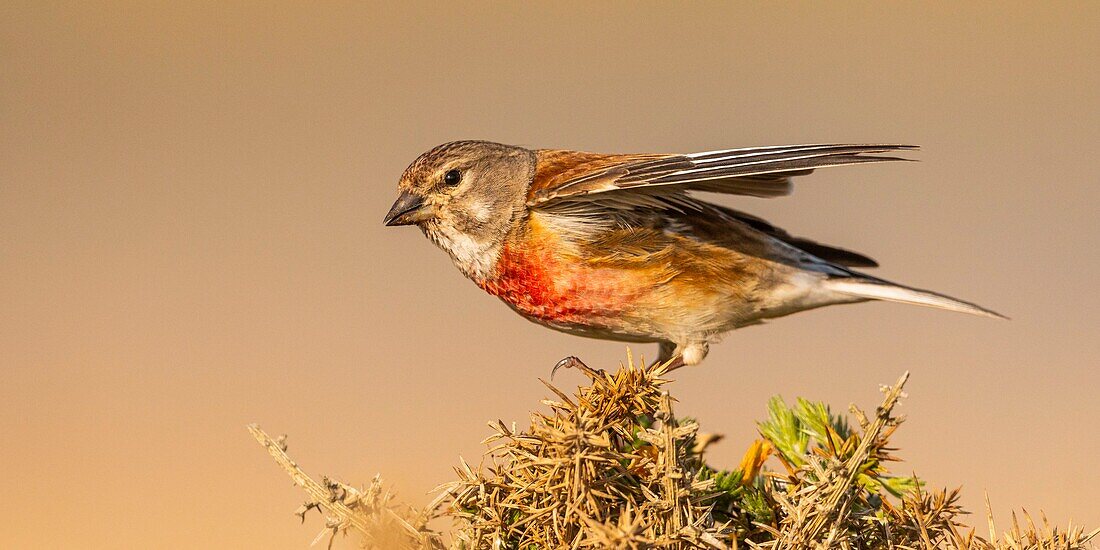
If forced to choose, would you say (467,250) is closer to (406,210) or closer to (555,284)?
(406,210)

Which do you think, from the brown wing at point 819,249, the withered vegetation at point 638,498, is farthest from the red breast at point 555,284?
the withered vegetation at point 638,498

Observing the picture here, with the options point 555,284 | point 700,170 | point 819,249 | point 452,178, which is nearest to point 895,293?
point 819,249

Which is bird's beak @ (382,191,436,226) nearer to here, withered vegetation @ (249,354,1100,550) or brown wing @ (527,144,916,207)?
brown wing @ (527,144,916,207)

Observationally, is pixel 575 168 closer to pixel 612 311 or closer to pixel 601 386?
pixel 612 311

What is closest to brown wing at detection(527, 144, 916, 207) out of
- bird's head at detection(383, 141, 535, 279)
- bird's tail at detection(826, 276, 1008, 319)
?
bird's head at detection(383, 141, 535, 279)

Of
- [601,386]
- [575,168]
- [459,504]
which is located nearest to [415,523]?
[459,504]

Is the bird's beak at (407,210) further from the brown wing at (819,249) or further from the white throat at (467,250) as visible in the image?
the brown wing at (819,249)

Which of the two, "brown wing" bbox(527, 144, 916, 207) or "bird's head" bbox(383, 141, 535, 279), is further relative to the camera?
"bird's head" bbox(383, 141, 535, 279)
